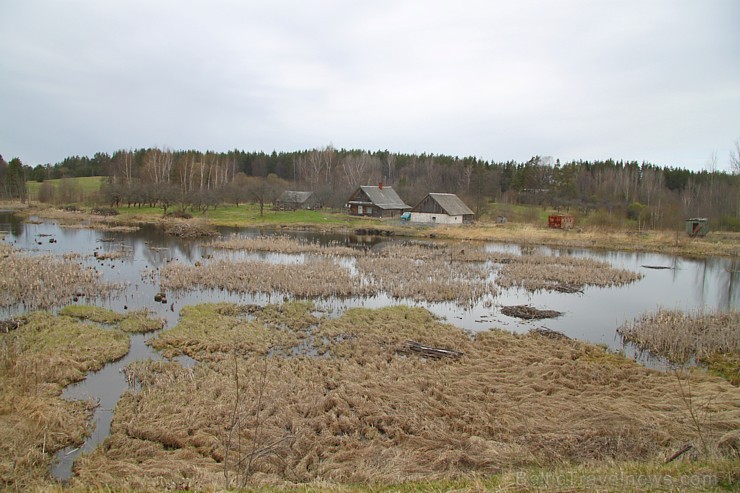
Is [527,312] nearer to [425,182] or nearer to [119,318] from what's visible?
[119,318]

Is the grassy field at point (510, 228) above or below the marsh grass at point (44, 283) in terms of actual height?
above

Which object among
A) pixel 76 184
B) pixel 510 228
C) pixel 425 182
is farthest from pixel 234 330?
pixel 76 184

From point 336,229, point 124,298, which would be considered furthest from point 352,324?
point 336,229

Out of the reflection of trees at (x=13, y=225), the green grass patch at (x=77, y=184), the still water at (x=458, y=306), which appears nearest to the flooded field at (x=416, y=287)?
the still water at (x=458, y=306)

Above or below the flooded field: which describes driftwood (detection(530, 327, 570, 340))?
below

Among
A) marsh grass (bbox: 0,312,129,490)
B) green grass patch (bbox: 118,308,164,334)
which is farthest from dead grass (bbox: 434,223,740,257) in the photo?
marsh grass (bbox: 0,312,129,490)

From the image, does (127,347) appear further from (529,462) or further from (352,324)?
(529,462)

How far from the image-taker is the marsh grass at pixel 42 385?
7586 millimetres

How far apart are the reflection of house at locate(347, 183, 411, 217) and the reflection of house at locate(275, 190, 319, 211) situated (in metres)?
7.54

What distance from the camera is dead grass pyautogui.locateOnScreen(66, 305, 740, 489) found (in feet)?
24.1

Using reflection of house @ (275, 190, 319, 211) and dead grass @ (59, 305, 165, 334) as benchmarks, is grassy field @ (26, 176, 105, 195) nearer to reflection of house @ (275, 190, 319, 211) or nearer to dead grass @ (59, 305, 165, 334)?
reflection of house @ (275, 190, 319, 211)

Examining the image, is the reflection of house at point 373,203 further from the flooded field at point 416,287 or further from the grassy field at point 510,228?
the flooded field at point 416,287

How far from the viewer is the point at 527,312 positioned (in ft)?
61.9

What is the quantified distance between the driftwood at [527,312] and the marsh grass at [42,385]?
1401 centimetres
